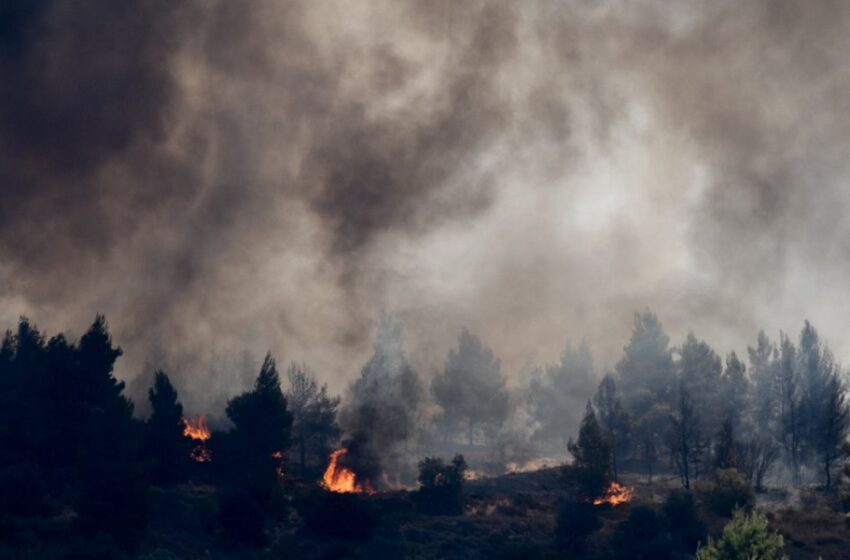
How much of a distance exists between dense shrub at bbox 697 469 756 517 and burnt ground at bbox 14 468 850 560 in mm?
1174

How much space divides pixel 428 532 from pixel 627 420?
3839 centimetres

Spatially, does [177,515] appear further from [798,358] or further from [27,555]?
[798,358]

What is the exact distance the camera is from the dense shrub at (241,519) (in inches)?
2405

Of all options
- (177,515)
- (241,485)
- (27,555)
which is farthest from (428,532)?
(27,555)

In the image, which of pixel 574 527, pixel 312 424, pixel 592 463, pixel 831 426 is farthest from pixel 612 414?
pixel 312 424

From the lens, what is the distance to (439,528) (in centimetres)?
6956

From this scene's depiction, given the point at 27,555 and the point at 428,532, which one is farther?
the point at 428,532

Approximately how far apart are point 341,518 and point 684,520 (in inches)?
1154

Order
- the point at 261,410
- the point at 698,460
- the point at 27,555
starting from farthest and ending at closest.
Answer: the point at 698,460 < the point at 261,410 < the point at 27,555

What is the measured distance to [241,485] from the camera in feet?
215

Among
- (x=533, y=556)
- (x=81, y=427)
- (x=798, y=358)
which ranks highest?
(x=798, y=358)

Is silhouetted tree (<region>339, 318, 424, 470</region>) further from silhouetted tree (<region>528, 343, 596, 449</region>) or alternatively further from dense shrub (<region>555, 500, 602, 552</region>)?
dense shrub (<region>555, 500, 602, 552</region>)

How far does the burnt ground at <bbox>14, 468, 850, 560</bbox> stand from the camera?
59.8 metres

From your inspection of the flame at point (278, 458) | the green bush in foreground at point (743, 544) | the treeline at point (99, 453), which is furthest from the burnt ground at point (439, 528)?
the green bush in foreground at point (743, 544)
